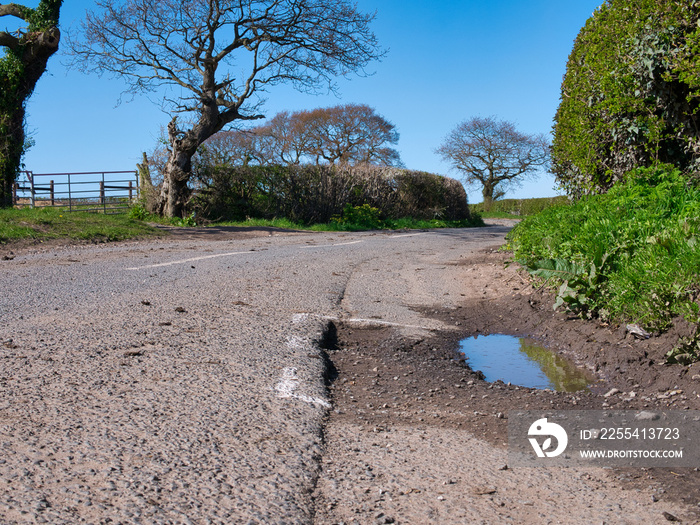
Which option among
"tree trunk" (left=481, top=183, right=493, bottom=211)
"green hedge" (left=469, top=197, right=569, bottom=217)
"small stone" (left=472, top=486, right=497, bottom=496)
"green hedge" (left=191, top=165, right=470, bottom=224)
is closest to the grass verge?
"small stone" (left=472, top=486, right=497, bottom=496)

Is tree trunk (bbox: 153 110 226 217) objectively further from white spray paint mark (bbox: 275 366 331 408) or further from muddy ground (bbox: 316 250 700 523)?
white spray paint mark (bbox: 275 366 331 408)

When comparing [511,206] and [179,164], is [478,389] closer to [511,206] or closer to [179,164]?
[179,164]

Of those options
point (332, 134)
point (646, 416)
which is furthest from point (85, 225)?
point (332, 134)

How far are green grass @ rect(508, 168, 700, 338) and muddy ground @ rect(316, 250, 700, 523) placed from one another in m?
0.20

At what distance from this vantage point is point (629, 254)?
448 centimetres

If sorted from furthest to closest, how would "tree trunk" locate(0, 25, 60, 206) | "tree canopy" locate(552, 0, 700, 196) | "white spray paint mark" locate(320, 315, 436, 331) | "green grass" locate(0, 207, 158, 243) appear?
"tree trunk" locate(0, 25, 60, 206) → "green grass" locate(0, 207, 158, 243) → "tree canopy" locate(552, 0, 700, 196) → "white spray paint mark" locate(320, 315, 436, 331)

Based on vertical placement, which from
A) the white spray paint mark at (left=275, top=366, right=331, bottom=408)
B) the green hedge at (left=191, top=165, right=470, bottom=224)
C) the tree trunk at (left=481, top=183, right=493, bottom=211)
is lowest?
the white spray paint mark at (left=275, top=366, right=331, bottom=408)

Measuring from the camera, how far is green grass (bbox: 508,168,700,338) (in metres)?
3.75

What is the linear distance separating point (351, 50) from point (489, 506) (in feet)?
63.9

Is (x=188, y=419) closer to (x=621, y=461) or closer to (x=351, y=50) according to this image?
(x=621, y=461)

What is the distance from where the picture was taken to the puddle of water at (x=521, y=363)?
12.5ft

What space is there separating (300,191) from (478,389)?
17614 mm

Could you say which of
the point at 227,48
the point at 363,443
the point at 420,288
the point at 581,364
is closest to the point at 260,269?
the point at 420,288

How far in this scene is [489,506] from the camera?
2.09 m
